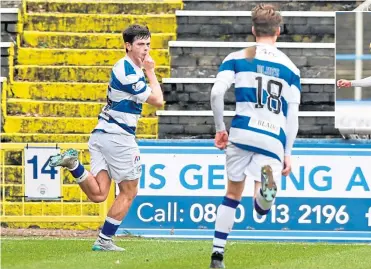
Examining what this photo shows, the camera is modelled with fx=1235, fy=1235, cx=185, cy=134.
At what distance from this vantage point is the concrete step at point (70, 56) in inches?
695

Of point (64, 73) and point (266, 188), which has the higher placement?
point (64, 73)

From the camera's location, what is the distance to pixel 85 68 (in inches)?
685

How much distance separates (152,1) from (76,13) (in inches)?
45.7

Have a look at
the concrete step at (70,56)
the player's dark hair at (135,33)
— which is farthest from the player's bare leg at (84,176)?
the concrete step at (70,56)

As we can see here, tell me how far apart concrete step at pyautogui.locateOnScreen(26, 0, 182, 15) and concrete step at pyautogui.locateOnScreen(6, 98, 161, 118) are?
→ 2034mm

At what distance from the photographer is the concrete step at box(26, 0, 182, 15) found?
18.4 meters

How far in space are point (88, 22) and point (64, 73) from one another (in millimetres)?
1134

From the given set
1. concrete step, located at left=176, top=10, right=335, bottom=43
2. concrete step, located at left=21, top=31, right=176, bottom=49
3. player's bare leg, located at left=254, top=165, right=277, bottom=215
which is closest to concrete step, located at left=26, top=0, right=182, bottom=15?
concrete step, located at left=21, top=31, right=176, bottom=49

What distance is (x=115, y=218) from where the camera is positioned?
10789mm

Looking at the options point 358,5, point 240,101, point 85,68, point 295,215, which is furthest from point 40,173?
point 358,5

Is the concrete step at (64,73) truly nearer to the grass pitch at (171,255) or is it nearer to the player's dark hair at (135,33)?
the grass pitch at (171,255)

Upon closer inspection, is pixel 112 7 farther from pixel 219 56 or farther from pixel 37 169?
pixel 37 169

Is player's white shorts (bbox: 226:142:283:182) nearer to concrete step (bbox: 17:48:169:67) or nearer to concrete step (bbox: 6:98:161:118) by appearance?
concrete step (bbox: 6:98:161:118)

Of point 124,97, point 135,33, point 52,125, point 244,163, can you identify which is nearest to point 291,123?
point 244,163
